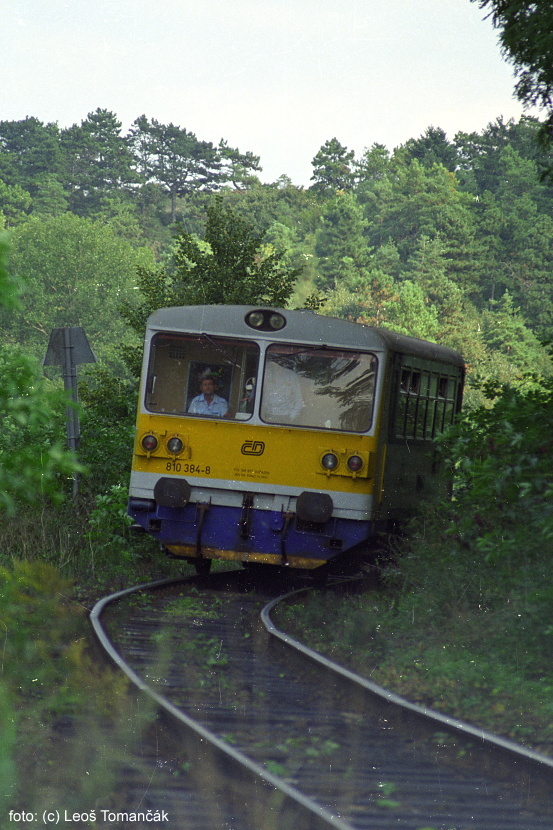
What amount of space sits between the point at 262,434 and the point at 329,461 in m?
0.77

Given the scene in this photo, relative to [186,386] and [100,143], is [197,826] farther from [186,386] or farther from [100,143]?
[100,143]

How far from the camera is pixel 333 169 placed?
99500 mm

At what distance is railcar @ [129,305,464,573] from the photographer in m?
12.4

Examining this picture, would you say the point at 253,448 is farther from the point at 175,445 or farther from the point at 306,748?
the point at 306,748

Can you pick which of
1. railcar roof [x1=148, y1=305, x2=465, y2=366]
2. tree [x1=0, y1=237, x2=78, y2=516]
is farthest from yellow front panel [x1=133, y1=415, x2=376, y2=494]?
tree [x1=0, y1=237, x2=78, y2=516]

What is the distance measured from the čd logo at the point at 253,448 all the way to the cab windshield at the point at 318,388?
26 centimetres

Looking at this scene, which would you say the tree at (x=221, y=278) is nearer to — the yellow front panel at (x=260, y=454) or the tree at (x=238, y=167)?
the yellow front panel at (x=260, y=454)

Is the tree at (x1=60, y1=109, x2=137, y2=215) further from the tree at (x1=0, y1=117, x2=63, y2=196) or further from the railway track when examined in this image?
the railway track

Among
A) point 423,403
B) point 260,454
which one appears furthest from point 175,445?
point 423,403

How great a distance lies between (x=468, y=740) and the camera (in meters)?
6.68

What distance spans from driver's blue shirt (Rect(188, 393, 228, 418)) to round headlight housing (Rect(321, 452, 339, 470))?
1.18 metres

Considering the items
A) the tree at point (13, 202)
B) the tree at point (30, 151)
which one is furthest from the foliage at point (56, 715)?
the tree at point (30, 151)

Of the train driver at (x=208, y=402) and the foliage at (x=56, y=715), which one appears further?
the train driver at (x=208, y=402)

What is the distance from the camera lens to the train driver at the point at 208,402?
12.7 metres
